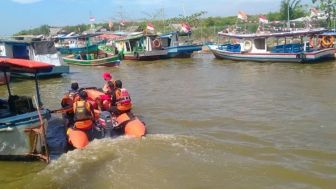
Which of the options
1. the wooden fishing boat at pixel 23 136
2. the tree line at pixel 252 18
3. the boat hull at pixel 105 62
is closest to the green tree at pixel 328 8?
the tree line at pixel 252 18

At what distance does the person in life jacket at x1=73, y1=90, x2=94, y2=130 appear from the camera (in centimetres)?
934

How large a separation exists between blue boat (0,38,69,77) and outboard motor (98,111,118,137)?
14369mm

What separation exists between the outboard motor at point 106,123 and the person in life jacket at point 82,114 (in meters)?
0.46

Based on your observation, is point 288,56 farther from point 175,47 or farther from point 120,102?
point 120,102

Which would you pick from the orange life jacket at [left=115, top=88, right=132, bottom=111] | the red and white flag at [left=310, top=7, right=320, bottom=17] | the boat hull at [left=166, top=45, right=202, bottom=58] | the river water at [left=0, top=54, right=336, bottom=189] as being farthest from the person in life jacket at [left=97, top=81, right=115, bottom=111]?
the red and white flag at [left=310, top=7, right=320, bottom=17]

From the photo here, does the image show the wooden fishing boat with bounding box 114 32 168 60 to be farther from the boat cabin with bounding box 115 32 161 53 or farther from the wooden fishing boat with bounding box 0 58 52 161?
the wooden fishing boat with bounding box 0 58 52 161

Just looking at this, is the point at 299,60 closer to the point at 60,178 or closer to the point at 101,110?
the point at 101,110

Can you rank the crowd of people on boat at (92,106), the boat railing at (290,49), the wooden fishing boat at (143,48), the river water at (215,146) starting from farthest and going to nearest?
the wooden fishing boat at (143,48) → the boat railing at (290,49) → the crowd of people on boat at (92,106) → the river water at (215,146)

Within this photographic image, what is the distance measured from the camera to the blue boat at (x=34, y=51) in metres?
23.8

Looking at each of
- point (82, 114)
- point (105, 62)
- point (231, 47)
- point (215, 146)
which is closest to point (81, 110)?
point (82, 114)

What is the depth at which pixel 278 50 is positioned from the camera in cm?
2734

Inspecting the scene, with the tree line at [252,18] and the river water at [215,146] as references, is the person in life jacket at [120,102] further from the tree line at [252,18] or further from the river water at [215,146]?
the tree line at [252,18]

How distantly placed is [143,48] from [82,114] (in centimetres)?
2460

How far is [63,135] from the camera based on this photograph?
11.3 meters
